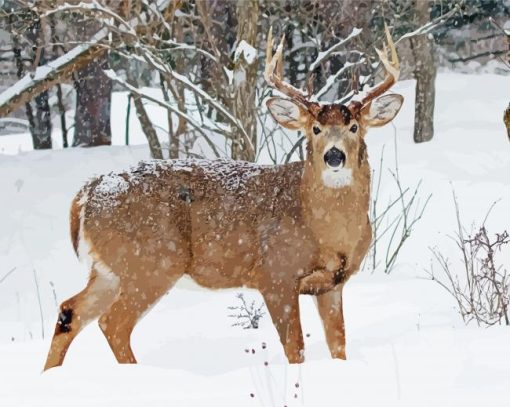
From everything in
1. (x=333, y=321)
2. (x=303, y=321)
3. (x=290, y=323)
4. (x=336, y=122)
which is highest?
(x=336, y=122)

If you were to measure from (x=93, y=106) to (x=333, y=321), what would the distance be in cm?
1107

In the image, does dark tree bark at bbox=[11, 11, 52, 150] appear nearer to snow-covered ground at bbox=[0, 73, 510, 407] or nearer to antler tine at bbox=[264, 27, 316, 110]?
snow-covered ground at bbox=[0, 73, 510, 407]

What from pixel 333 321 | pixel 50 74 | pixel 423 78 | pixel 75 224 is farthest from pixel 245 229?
pixel 423 78

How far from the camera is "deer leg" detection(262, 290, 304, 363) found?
606 cm

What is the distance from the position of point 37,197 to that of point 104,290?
8486mm

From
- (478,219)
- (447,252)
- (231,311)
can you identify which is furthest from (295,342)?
(478,219)

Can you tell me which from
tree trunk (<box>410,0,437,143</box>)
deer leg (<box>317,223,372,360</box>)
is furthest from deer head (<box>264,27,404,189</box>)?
tree trunk (<box>410,0,437,143</box>)

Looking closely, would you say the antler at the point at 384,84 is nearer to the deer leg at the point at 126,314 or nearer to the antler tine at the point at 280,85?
the antler tine at the point at 280,85

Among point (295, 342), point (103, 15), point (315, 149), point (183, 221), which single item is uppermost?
point (103, 15)

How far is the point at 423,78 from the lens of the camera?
45.8 feet

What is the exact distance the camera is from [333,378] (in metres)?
4.78

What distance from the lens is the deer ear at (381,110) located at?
6.27 meters

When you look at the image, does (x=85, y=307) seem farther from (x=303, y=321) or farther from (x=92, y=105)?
(x=92, y=105)

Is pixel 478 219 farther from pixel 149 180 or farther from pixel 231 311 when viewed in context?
pixel 149 180
